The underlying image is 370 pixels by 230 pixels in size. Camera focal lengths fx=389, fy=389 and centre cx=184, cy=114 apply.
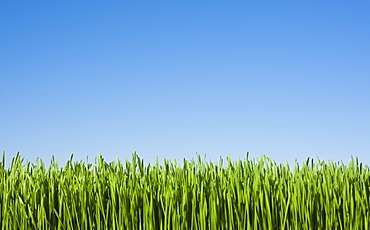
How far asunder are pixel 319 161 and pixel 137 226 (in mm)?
1697

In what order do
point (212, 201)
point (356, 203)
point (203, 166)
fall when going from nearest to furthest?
point (212, 201) → point (356, 203) → point (203, 166)

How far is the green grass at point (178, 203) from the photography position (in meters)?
2.60

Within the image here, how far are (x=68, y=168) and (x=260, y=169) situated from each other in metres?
1.53

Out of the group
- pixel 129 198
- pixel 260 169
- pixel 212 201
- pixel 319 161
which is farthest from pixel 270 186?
pixel 129 198

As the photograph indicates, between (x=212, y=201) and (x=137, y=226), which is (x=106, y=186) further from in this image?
(x=212, y=201)

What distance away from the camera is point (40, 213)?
2.64 metres

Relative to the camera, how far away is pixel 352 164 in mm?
3457

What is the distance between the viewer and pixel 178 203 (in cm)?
263

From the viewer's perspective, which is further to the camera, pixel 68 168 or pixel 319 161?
pixel 319 161

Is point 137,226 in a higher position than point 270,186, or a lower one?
lower

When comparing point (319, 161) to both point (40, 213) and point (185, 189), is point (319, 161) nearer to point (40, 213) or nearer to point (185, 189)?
point (185, 189)

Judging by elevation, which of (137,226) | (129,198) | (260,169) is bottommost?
(137,226)

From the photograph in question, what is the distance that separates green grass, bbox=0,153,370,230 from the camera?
260cm

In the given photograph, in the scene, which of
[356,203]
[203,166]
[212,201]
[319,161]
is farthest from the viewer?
[319,161]
